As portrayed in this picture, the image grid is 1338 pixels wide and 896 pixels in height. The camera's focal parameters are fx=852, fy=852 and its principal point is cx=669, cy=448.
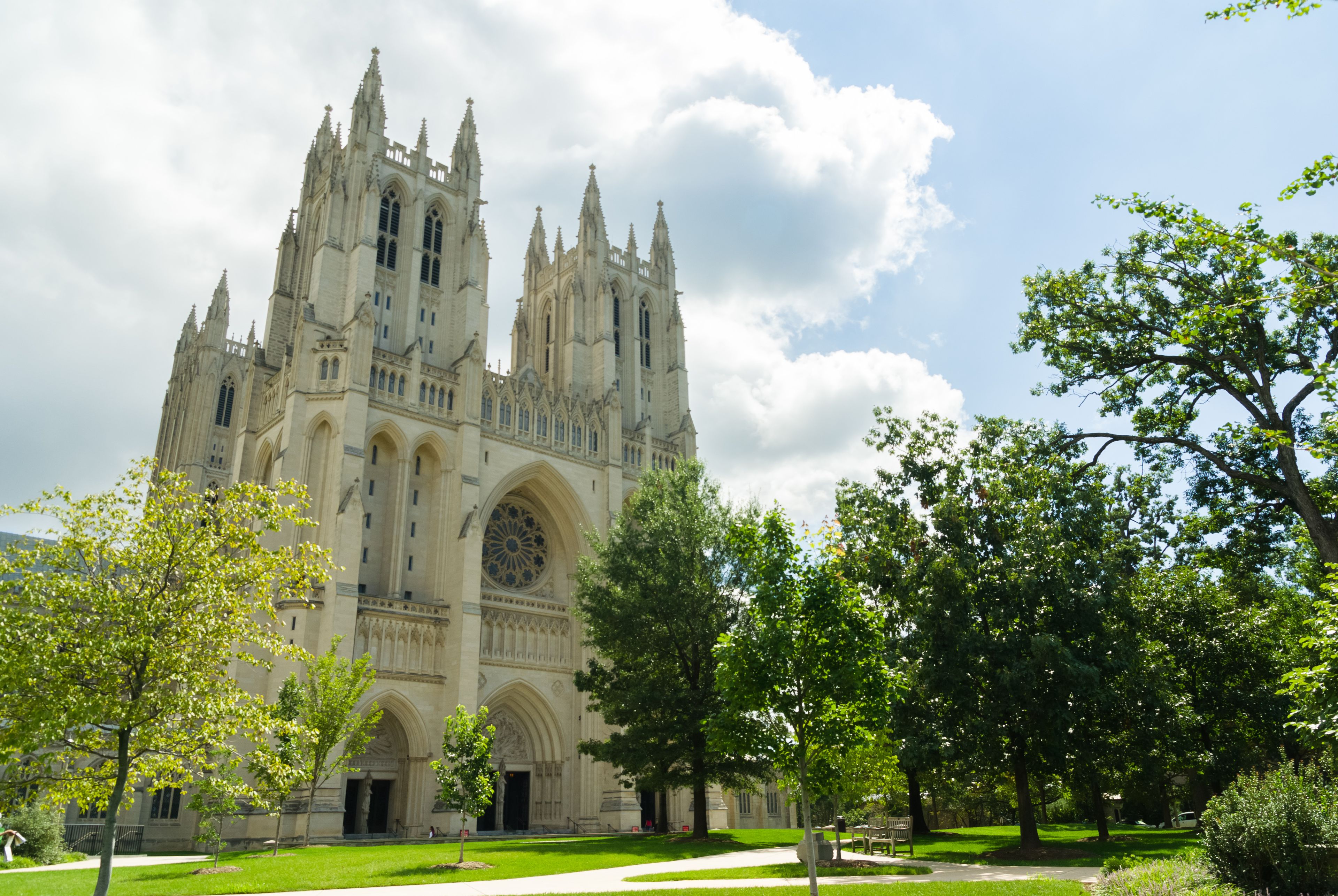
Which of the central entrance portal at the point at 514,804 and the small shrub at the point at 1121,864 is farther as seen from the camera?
the central entrance portal at the point at 514,804

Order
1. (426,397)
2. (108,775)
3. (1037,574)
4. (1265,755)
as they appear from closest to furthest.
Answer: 1. (108,775)
2. (1037,574)
3. (1265,755)
4. (426,397)

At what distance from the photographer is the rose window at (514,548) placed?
43125 mm

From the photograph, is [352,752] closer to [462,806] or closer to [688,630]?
[462,806]

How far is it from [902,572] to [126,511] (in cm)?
1762

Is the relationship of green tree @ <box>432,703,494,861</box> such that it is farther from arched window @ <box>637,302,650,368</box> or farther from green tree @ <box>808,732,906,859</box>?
arched window @ <box>637,302,650,368</box>

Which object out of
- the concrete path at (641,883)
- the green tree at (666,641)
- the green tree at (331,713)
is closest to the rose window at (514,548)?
the green tree at (331,713)

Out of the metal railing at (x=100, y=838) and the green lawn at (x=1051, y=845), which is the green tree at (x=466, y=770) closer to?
the green lawn at (x=1051, y=845)

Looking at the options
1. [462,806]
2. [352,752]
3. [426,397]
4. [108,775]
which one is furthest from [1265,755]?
[426,397]

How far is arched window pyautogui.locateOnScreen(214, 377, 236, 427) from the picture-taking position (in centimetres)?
5569

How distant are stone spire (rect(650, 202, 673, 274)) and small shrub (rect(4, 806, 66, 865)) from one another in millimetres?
43694

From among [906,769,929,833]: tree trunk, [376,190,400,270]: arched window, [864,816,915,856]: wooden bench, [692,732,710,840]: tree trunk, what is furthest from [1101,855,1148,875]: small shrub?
[376,190,400,270]: arched window

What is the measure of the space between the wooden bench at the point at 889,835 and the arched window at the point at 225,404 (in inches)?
1917

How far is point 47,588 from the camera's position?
10.2 meters

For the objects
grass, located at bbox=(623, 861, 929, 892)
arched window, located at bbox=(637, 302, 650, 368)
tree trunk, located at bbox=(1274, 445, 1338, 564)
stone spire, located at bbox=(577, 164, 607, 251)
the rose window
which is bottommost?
grass, located at bbox=(623, 861, 929, 892)
